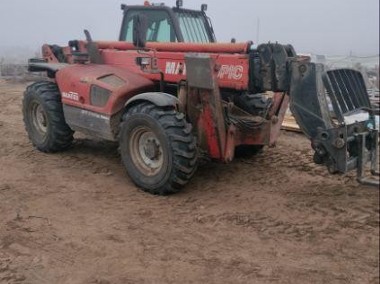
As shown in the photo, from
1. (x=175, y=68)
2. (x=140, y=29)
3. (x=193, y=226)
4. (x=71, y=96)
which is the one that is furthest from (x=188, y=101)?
(x=71, y=96)

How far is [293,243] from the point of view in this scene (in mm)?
4156

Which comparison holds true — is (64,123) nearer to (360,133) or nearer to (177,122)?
(177,122)

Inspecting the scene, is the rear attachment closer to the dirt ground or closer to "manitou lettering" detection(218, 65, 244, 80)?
the dirt ground

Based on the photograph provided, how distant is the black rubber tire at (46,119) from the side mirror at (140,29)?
1493 millimetres

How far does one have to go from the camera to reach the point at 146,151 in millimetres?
5613

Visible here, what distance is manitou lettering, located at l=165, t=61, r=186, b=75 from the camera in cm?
566

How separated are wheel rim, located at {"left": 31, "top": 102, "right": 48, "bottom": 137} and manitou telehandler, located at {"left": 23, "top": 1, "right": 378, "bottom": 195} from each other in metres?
0.28

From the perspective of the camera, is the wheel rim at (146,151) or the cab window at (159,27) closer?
the wheel rim at (146,151)

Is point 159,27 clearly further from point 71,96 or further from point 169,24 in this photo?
point 71,96

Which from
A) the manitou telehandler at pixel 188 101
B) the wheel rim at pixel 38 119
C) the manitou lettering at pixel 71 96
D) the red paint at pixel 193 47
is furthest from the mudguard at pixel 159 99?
the wheel rim at pixel 38 119

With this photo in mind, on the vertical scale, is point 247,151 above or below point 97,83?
below

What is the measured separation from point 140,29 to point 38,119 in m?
2.22

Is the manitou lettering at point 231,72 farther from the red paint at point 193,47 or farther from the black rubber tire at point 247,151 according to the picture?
the black rubber tire at point 247,151

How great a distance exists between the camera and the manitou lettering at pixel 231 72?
17.2ft
